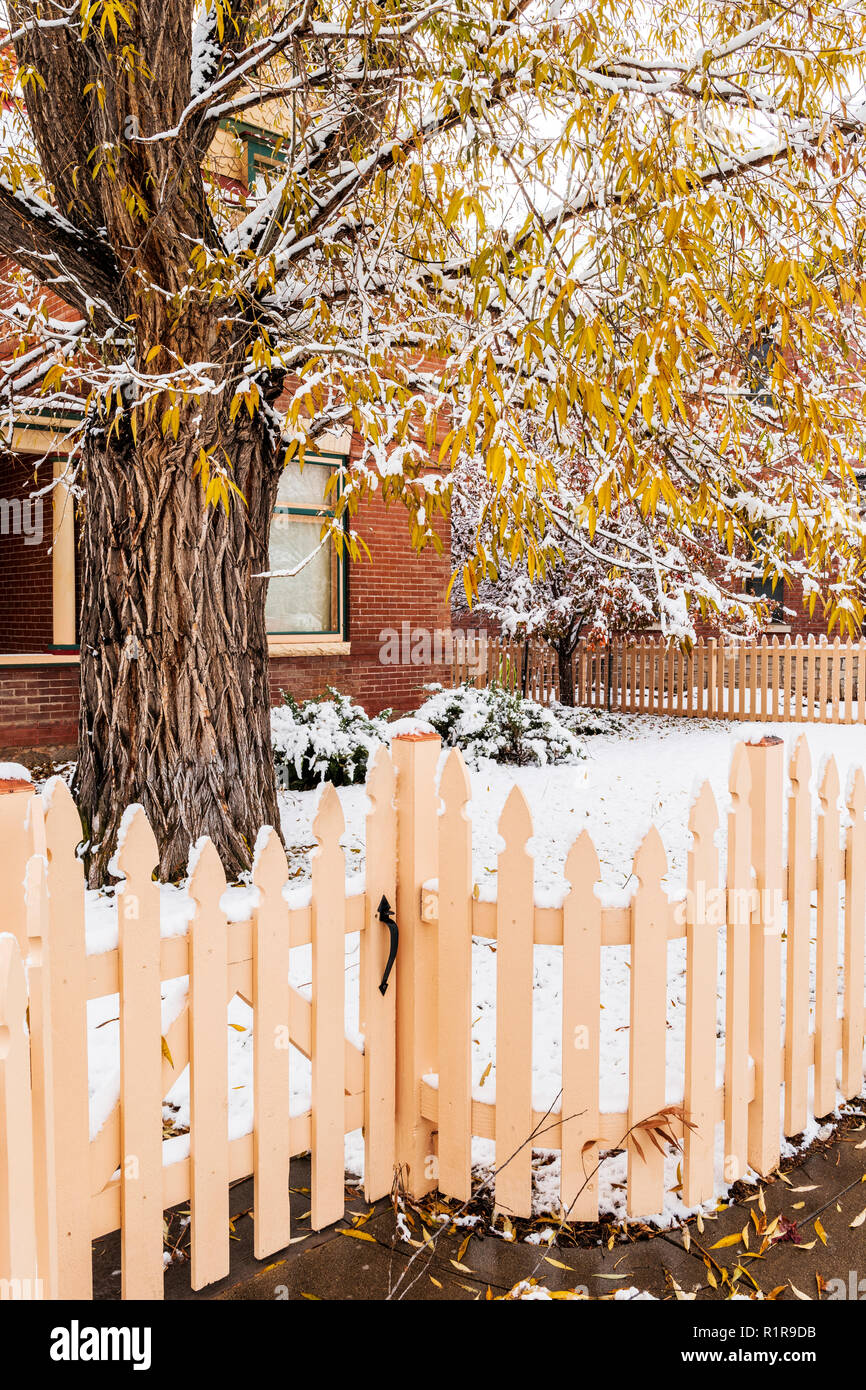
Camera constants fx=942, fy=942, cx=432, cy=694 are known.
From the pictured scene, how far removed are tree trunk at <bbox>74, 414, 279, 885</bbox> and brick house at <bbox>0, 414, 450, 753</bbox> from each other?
3746mm

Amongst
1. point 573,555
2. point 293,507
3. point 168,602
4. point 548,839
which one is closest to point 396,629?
point 293,507

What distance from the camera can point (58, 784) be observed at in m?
1.92

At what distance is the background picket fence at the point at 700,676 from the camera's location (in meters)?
14.1

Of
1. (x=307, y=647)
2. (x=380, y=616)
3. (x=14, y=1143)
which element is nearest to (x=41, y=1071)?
(x=14, y=1143)

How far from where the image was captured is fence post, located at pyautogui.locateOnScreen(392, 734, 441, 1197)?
2.47 meters

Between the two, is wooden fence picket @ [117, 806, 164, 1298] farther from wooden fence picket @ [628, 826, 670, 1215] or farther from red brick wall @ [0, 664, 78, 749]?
red brick wall @ [0, 664, 78, 749]

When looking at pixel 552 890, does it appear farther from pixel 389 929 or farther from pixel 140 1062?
pixel 140 1062

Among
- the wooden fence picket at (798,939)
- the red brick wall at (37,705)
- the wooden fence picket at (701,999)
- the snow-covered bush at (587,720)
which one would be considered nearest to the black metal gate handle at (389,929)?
the wooden fence picket at (701,999)

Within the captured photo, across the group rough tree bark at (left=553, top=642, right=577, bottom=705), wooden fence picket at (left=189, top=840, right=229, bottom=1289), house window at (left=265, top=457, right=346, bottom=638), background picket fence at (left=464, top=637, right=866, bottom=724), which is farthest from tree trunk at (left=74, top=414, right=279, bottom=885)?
rough tree bark at (left=553, top=642, right=577, bottom=705)

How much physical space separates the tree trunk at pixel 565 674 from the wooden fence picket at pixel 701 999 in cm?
1365

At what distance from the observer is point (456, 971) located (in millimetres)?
2457

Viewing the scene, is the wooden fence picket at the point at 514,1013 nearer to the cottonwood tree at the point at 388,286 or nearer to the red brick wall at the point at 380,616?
the cottonwood tree at the point at 388,286

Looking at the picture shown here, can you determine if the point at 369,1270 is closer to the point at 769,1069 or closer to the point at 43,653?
the point at 769,1069

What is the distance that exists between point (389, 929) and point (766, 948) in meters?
1.06
